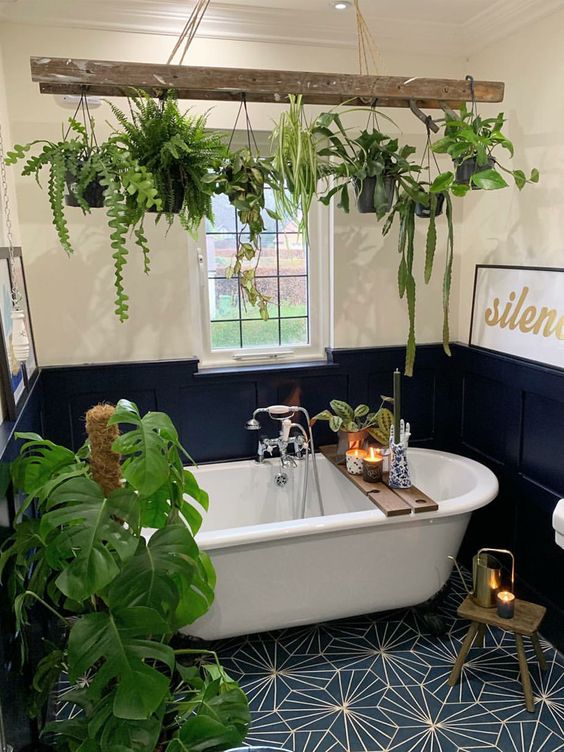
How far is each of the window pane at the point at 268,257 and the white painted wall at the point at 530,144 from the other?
1.06 metres

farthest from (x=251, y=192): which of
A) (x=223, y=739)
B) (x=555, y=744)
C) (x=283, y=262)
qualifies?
(x=555, y=744)

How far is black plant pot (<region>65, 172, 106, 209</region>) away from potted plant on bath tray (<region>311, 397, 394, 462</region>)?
1.45 meters

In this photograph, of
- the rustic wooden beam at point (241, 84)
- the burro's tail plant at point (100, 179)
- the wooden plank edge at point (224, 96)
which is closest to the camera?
the burro's tail plant at point (100, 179)

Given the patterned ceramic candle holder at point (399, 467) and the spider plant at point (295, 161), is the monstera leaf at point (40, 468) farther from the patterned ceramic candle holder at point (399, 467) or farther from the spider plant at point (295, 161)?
the patterned ceramic candle holder at point (399, 467)

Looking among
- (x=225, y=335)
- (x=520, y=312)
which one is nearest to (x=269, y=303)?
(x=225, y=335)

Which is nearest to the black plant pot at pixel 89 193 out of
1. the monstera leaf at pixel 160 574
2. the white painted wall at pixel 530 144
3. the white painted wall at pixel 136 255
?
the white painted wall at pixel 136 255

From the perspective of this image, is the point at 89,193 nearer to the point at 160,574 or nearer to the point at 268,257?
the point at 268,257

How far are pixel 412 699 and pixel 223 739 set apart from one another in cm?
90

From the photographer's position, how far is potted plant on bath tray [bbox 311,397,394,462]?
3.00 meters

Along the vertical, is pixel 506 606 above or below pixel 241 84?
below

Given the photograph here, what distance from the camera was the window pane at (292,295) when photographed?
3.27m

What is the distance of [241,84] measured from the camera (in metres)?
2.15

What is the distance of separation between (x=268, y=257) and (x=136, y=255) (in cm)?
70

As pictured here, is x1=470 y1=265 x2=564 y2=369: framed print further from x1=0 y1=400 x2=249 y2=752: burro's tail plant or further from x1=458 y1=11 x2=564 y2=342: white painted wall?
x1=0 y1=400 x2=249 y2=752: burro's tail plant
